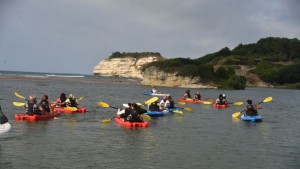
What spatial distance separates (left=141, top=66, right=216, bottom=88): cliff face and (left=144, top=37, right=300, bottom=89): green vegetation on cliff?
1.06m

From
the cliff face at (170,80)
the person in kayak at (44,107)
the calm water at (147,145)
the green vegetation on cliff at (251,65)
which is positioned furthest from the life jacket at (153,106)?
the cliff face at (170,80)

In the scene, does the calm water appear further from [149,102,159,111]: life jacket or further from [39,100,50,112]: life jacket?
[149,102,159,111]: life jacket

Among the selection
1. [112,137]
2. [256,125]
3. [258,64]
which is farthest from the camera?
[258,64]

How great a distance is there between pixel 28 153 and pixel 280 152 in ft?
38.7

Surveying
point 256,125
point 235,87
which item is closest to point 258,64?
point 235,87

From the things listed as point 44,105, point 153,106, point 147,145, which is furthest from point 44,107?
point 147,145

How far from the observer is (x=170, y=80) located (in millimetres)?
95562

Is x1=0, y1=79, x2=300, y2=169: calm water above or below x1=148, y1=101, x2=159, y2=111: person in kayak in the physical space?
below

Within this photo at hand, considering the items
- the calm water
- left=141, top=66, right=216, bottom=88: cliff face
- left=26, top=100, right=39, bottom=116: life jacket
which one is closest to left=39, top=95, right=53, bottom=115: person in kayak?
left=26, top=100, right=39, bottom=116: life jacket

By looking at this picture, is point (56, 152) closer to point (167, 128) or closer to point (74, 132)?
point (74, 132)

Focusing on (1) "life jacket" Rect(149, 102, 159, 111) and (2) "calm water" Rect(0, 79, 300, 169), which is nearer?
(2) "calm water" Rect(0, 79, 300, 169)

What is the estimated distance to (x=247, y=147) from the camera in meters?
21.0

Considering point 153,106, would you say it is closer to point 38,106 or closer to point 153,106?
point 153,106

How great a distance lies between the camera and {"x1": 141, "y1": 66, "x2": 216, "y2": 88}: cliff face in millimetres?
94438
